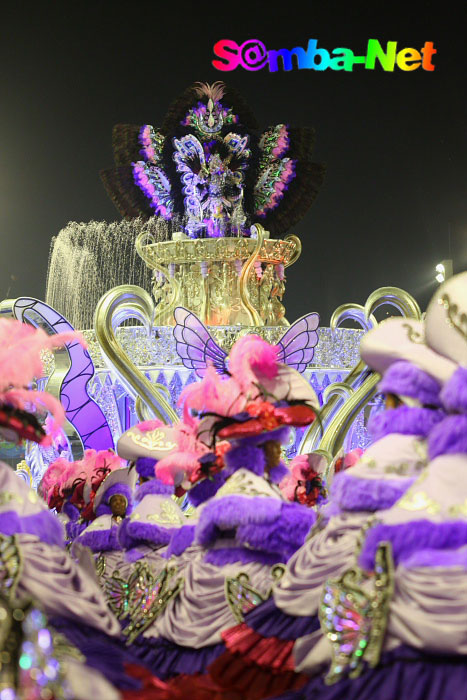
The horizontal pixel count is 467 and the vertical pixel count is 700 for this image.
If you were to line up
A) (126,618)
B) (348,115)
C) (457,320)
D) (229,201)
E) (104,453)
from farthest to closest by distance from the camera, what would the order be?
(348,115), (229,201), (104,453), (126,618), (457,320)

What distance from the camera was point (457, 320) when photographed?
2.66 metres

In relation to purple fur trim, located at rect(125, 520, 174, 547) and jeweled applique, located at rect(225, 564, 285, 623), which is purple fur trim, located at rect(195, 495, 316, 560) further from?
purple fur trim, located at rect(125, 520, 174, 547)

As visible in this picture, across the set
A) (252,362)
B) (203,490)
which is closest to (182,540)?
(203,490)

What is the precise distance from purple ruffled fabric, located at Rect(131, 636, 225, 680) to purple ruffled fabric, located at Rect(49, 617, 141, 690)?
2.46 feet

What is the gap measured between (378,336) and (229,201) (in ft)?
21.1

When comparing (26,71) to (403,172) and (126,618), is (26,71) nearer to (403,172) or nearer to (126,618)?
(403,172)

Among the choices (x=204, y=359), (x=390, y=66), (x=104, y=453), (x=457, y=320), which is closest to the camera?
(x=457, y=320)

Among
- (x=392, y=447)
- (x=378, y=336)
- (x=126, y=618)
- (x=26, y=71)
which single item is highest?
(x=26, y=71)

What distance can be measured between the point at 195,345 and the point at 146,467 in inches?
94.2

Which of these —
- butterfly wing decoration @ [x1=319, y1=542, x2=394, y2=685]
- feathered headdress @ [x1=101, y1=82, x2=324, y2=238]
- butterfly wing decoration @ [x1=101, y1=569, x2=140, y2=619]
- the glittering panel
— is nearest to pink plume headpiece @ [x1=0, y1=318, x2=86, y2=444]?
butterfly wing decoration @ [x1=319, y1=542, x2=394, y2=685]

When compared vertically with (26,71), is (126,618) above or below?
below

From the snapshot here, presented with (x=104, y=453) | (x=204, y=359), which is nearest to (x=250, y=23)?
(x=204, y=359)

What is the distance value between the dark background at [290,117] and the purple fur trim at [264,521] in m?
7.43

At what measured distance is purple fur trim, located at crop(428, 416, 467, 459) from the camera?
245 cm
